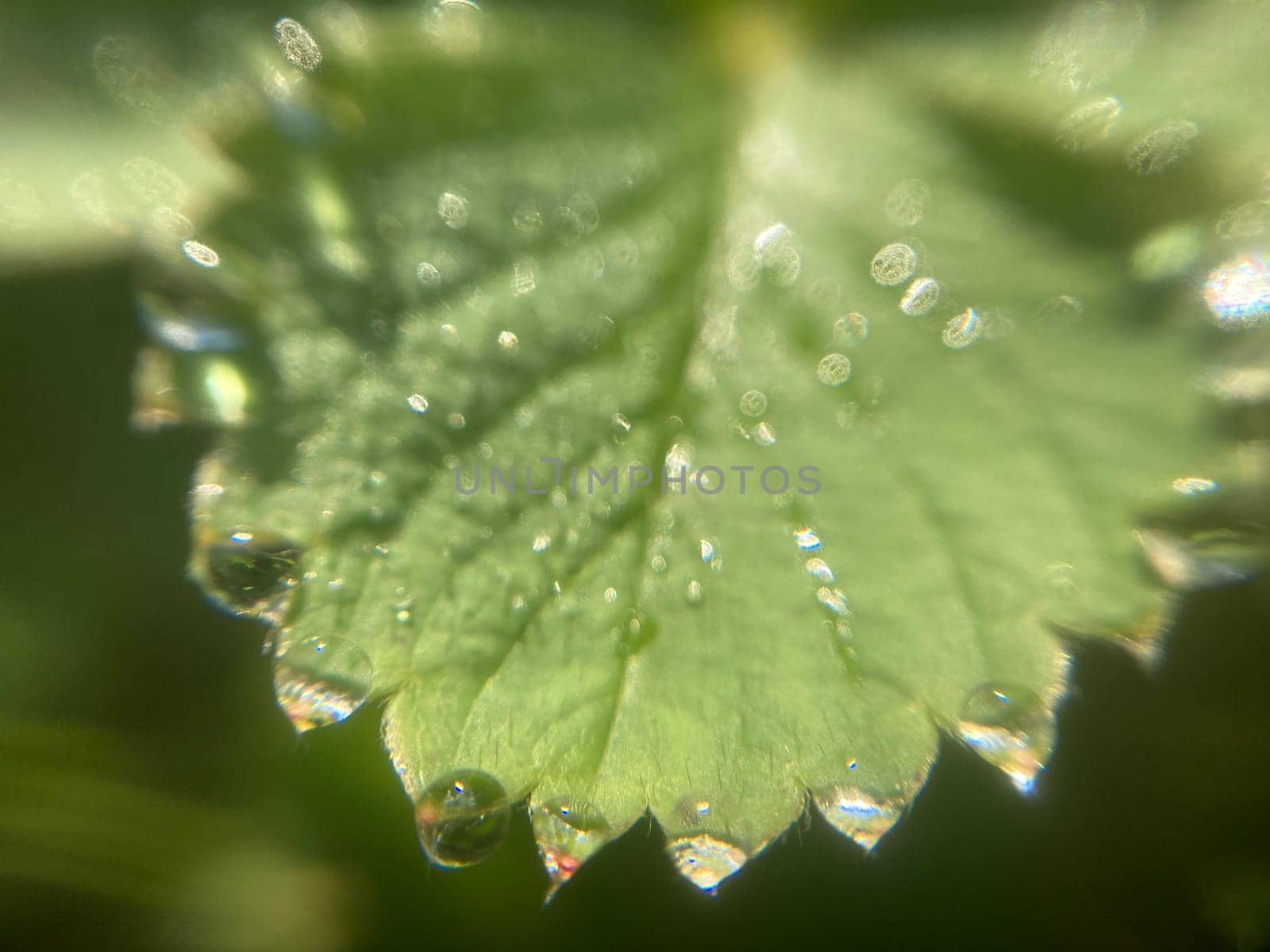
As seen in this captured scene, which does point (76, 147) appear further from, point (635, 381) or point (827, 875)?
point (827, 875)

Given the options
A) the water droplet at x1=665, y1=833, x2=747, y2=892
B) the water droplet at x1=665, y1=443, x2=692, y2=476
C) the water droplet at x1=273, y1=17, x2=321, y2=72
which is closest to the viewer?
the water droplet at x1=665, y1=833, x2=747, y2=892

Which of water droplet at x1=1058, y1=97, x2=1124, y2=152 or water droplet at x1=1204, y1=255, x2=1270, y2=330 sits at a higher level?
water droplet at x1=1058, y1=97, x2=1124, y2=152

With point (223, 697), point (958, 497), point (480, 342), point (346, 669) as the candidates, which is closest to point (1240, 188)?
point (958, 497)

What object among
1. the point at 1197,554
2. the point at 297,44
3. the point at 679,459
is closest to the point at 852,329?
the point at 679,459

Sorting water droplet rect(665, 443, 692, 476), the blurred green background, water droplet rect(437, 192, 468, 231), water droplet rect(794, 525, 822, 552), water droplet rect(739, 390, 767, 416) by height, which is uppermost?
water droplet rect(437, 192, 468, 231)

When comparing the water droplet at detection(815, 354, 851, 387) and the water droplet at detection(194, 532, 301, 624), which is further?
the water droplet at detection(815, 354, 851, 387)

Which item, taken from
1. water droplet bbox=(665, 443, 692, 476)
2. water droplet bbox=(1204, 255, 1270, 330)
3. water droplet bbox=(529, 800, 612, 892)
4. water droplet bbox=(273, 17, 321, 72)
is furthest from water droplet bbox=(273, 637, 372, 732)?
water droplet bbox=(1204, 255, 1270, 330)

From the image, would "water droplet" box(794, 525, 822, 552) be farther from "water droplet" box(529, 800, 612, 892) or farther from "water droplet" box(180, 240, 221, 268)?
"water droplet" box(180, 240, 221, 268)
